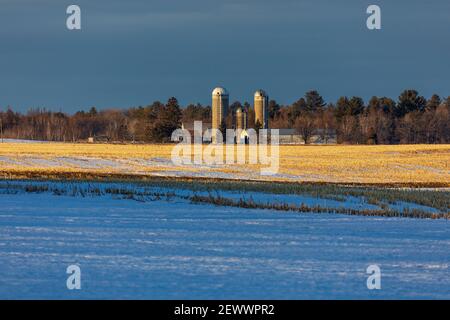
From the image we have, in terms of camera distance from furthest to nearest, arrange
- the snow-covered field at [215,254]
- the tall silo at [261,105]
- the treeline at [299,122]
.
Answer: the tall silo at [261,105] < the treeline at [299,122] < the snow-covered field at [215,254]

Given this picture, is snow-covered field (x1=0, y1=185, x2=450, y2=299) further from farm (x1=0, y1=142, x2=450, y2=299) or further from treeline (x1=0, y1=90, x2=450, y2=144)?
treeline (x1=0, y1=90, x2=450, y2=144)

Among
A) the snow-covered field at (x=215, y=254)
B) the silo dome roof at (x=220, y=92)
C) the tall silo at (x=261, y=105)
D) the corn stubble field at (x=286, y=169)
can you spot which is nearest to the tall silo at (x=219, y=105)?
the silo dome roof at (x=220, y=92)

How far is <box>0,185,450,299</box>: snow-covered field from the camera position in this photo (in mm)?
11656

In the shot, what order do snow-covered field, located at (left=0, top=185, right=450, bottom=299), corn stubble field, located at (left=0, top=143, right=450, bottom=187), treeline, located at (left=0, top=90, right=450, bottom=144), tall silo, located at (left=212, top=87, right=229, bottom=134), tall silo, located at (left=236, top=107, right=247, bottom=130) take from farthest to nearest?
tall silo, located at (left=212, top=87, right=229, bottom=134) < tall silo, located at (left=236, top=107, right=247, bottom=130) < treeline, located at (left=0, top=90, right=450, bottom=144) < corn stubble field, located at (left=0, top=143, right=450, bottom=187) < snow-covered field, located at (left=0, top=185, right=450, bottom=299)

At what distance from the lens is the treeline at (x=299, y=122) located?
13175 cm

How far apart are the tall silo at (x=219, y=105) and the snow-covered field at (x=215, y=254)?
418ft

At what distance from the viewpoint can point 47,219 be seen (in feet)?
65.8

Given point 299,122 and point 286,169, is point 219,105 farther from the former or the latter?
point 286,169

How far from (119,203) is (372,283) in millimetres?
14013

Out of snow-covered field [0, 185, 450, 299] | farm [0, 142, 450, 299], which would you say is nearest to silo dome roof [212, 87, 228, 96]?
farm [0, 142, 450, 299]

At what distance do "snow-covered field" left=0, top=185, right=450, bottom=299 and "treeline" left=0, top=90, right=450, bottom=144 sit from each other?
10285cm

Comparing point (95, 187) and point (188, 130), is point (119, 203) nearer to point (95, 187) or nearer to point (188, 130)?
point (95, 187)

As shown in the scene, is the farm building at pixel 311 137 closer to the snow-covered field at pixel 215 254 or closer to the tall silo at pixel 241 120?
the tall silo at pixel 241 120

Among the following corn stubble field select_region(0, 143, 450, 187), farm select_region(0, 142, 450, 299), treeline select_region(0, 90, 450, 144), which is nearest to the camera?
farm select_region(0, 142, 450, 299)
